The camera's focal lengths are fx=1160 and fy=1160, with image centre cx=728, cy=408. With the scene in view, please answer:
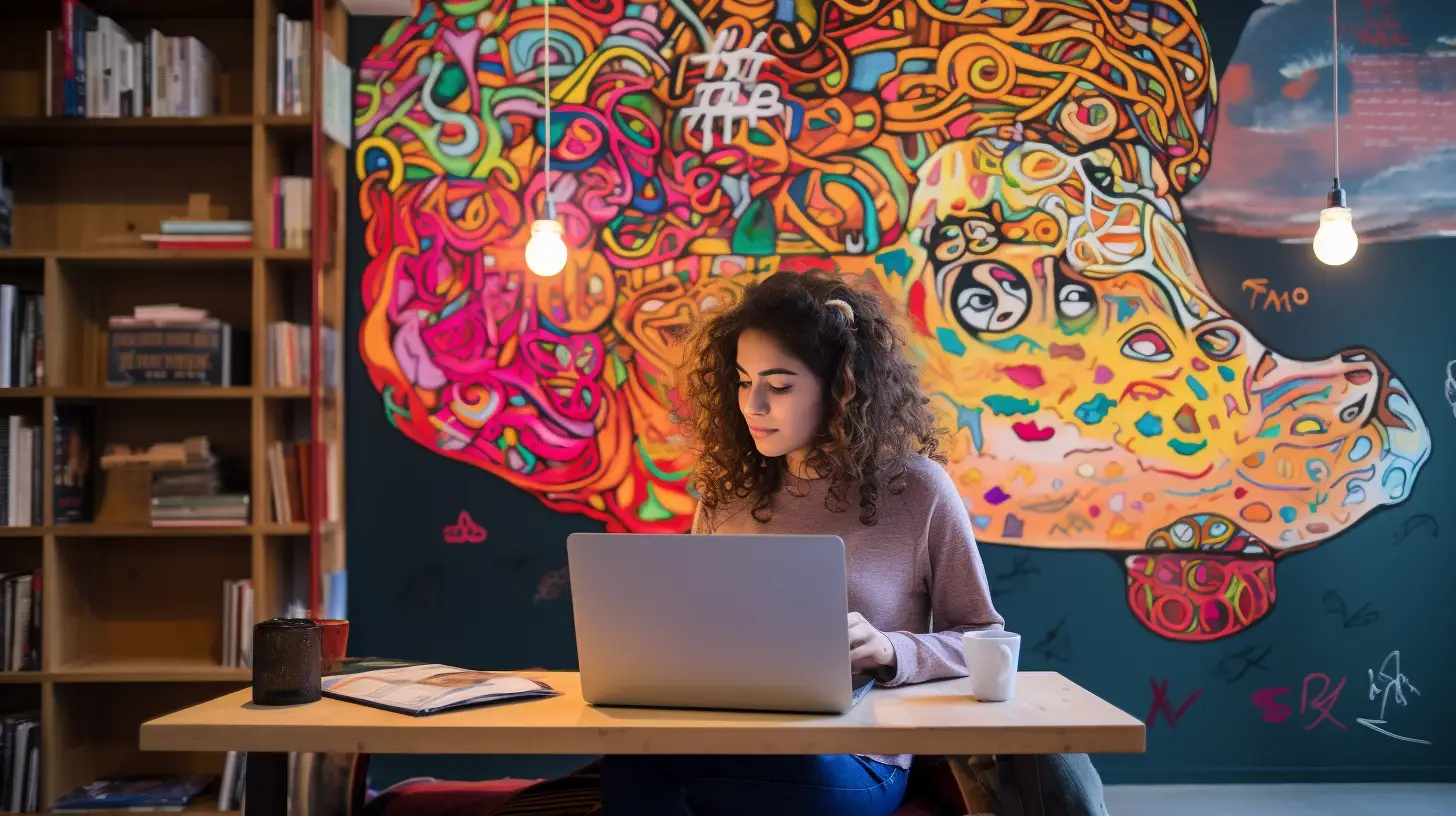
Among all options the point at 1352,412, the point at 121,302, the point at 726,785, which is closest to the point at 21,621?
the point at 121,302

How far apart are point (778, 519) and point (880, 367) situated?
348 mm

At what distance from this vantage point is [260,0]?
11.3ft

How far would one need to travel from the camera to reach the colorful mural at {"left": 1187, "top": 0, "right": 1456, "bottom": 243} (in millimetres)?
3729

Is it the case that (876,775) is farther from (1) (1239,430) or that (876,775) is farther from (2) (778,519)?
(1) (1239,430)

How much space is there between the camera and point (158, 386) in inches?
135

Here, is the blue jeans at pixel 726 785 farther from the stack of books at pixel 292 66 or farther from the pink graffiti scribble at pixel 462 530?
the stack of books at pixel 292 66

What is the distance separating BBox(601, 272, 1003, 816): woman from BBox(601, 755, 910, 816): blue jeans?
0.22m

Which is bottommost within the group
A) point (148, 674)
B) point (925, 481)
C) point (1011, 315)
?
point (148, 674)

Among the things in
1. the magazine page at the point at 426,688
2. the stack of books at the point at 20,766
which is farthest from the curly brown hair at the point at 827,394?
the stack of books at the point at 20,766

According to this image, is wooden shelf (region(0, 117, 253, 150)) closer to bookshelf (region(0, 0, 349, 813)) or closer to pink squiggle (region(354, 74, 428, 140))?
bookshelf (region(0, 0, 349, 813))

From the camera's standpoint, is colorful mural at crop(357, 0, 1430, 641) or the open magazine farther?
colorful mural at crop(357, 0, 1430, 641)

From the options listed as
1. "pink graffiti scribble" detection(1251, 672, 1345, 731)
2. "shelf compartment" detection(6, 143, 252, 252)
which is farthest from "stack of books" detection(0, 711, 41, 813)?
"pink graffiti scribble" detection(1251, 672, 1345, 731)

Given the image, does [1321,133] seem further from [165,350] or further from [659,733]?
[165,350]

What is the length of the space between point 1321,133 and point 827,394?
248 centimetres
